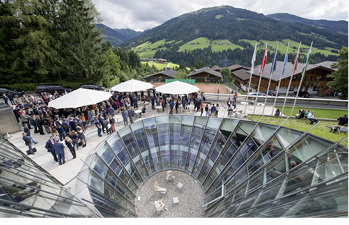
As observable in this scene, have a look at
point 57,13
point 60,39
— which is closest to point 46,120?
point 60,39

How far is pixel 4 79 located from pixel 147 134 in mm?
36943

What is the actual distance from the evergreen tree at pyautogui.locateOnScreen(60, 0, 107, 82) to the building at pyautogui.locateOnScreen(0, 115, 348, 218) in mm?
24097

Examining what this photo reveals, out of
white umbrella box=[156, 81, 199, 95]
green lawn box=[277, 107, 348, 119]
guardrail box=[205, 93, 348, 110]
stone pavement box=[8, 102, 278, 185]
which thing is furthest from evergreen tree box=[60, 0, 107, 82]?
green lawn box=[277, 107, 348, 119]

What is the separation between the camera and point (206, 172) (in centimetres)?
1253

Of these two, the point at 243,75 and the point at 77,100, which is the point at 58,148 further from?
the point at 243,75

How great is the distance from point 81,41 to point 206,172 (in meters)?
33.8

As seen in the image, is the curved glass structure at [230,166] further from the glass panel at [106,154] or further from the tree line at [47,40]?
the tree line at [47,40]

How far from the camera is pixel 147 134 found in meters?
13.7

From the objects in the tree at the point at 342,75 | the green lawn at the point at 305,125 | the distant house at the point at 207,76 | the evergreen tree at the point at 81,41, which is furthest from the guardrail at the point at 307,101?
the distant house at the point at 207,76

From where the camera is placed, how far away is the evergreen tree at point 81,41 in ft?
89.1

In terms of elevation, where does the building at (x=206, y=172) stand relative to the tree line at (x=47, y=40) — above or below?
below

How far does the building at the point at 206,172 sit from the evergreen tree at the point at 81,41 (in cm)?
2410

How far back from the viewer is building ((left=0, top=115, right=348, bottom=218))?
531 centimetres

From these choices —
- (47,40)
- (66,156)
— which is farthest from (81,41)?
(66,156)
